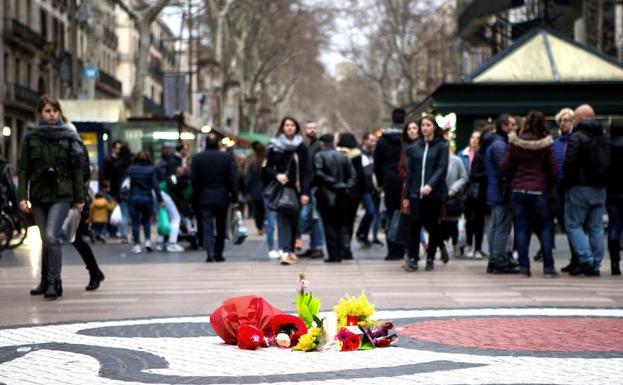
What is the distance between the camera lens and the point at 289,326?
8609 millimetres

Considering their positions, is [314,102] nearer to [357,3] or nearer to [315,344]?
[357,3]

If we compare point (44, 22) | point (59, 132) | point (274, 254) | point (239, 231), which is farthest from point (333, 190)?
point (44, 22)

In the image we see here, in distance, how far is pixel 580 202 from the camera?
1445 cm

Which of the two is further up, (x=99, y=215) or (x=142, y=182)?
(x=142, y=182)

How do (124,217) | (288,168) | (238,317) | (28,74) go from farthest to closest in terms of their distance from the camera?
1. (28,74)
2. (124,217)
3. (288,168)
4. (238,317)

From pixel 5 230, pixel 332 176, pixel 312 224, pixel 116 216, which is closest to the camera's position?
pixel 332 176

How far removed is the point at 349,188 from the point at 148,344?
29.2 ft

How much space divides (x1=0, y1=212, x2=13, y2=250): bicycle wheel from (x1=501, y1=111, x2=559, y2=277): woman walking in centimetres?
807

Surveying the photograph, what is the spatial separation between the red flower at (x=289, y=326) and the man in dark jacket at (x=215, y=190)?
9.20 metres

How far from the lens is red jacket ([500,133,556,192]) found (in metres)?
14.2

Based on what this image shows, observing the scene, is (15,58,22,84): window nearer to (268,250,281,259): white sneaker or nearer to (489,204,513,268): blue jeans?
(268,250,281,259): white sneaker

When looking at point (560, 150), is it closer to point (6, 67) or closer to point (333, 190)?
point (333, 190)

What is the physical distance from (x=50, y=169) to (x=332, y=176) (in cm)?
577

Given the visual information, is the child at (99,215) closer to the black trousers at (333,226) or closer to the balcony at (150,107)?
the black trousers at (333,226)
